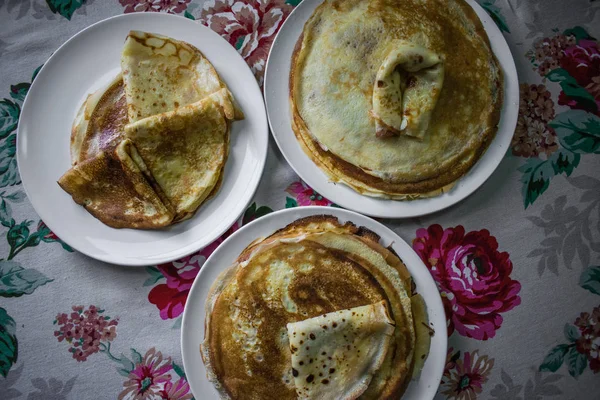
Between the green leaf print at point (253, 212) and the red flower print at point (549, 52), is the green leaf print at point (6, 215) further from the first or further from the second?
the red flower print at point (549, 52)

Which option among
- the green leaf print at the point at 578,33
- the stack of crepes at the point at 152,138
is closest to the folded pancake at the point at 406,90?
the stack of crepes at the point at 152,138

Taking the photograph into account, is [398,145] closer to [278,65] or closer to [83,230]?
[278,65]

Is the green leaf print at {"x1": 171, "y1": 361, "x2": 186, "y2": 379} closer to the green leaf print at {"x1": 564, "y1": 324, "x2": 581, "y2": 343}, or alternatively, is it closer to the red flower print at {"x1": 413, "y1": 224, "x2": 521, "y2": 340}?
the red flower print at {"x1": 413, "y1": 224, "x2": 521, "y2": 340}

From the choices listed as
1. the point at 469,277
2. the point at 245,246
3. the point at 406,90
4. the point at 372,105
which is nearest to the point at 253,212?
the point at 245,246

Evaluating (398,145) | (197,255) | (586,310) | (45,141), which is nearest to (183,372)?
(197,255)

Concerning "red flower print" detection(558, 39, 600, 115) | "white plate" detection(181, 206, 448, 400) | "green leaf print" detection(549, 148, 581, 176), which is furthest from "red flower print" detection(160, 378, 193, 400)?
"red flower print" detection(558, 39, 600, 115)

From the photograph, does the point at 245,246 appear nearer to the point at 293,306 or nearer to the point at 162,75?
the point at 293,306
